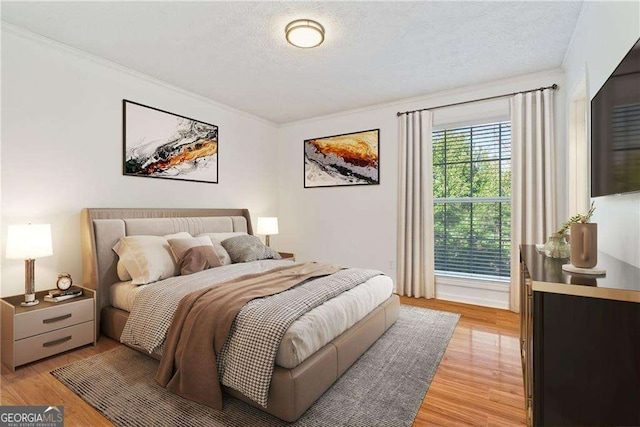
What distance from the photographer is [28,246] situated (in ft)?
7.72

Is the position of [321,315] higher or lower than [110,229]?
lower

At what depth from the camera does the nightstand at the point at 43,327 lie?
2254mm

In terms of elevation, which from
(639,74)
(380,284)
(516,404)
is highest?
(639,74)

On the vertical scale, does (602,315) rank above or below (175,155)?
below

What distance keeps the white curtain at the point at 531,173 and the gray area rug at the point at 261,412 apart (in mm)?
1681

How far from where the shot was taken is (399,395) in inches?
78.3

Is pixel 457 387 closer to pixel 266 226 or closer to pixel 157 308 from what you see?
pixel 157 308

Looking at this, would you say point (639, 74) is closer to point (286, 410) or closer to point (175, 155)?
point (286, 410)

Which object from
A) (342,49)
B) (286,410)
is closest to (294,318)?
(286,410)

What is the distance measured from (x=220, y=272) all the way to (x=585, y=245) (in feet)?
8.72

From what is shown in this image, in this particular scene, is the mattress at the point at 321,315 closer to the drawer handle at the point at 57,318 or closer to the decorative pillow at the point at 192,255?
the decorative pillow at the point at 192,255

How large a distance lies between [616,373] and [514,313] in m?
2.80

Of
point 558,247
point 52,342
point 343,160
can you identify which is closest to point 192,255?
point 52,342

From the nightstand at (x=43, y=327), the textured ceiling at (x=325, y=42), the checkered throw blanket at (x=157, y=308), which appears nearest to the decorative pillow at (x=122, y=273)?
the nightstand at (x=43, y=327)
